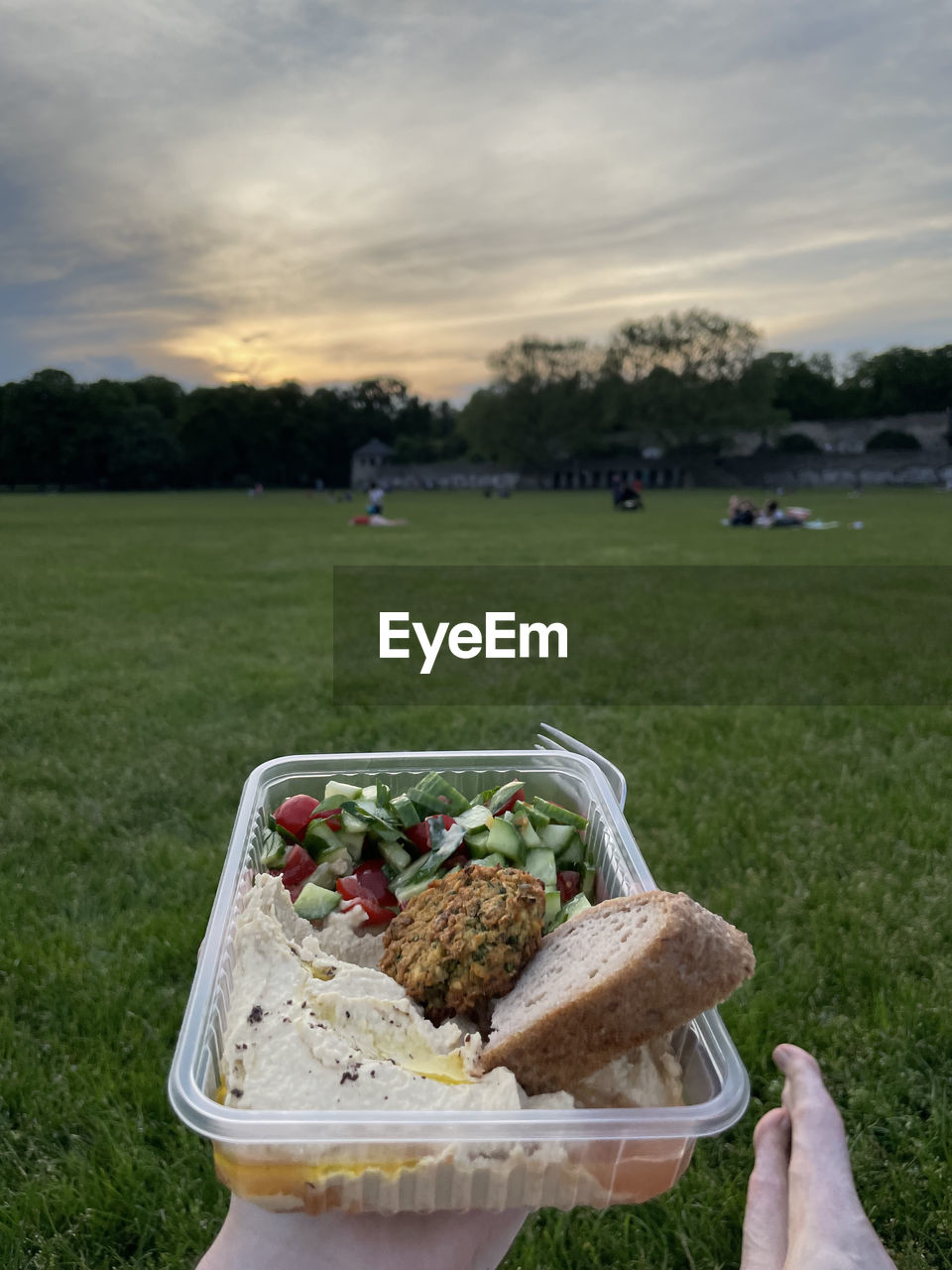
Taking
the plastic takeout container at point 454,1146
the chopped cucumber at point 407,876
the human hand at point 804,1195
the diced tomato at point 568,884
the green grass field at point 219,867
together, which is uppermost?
the chopped cucumber at point 407,876

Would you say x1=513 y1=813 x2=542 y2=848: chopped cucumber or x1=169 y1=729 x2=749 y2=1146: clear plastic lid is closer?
x1=169 y1=729 x2=749 y2=1146: clear plastic lid

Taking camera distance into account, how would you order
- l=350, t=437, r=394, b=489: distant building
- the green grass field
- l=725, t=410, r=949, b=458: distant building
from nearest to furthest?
the green grass field
l=725, t=410, r=949, b=458: distant building
l=350, t=437, r=394, b=489: distant building

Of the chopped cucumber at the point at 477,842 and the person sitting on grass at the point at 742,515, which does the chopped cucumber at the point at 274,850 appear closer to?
the chopped cucumber at the point at 477,842

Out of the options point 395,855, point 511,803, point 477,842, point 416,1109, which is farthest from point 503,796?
point 416,1109

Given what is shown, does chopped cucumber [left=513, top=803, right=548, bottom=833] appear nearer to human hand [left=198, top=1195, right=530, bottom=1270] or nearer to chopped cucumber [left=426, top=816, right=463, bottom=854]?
chopped cucumber [left=426, top=816, right=463, bottom=854]

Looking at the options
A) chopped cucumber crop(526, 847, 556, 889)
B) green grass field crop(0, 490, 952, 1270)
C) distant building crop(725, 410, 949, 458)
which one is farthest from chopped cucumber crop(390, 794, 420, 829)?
distant building crop(725, 410, 949, 458)

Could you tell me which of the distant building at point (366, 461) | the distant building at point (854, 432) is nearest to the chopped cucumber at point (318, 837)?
the distant building at point (854, 432)

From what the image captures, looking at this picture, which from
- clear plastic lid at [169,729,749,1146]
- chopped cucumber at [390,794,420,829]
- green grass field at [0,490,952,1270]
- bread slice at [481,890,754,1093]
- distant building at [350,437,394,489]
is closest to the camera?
clear plastic lid at [169,729,749,1146]
